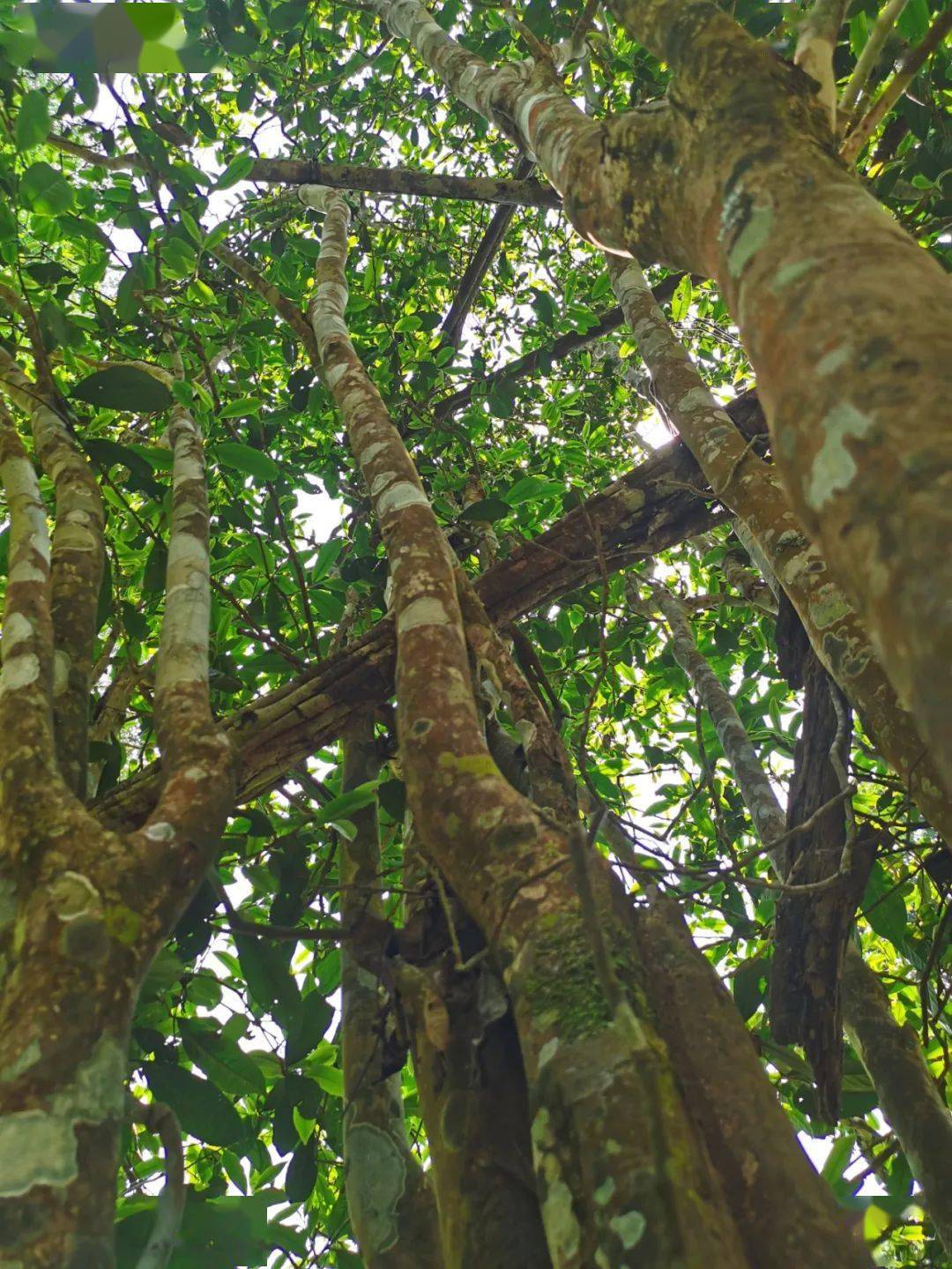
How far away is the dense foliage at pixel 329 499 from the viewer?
2.30 meters

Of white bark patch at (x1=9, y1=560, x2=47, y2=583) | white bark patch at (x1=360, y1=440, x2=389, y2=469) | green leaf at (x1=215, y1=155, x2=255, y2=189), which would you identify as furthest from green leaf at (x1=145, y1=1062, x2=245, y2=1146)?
green leaf at (x1=215, y1=155, x2=255, y2=189)

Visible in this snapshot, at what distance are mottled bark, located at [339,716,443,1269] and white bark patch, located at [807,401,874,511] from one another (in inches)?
52.3

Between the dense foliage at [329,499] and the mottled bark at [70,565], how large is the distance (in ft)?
0.51

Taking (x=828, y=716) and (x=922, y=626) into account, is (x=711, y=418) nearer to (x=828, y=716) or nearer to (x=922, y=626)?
(x=828, y=716)

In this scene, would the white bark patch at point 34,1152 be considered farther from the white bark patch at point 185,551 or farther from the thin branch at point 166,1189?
the white bark patch at point 185,551

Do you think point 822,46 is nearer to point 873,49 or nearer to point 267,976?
point 873,49

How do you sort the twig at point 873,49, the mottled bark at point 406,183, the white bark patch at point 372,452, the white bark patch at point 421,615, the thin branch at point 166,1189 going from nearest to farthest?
the thin branch at point 166,1189
the twig at point 873,49
the white bark patch at point 421,615
the white bark patch at point 372,452
the mottled bark at point 406,183

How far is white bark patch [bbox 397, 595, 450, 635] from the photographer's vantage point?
216cm

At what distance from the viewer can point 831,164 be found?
3.84 feet

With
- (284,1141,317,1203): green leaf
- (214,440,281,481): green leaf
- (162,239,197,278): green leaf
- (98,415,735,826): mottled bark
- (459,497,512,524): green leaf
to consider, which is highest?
(162,239,197,278): green leaf

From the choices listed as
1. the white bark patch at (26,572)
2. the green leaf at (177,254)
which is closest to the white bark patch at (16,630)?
the white bark patch at (26,572)

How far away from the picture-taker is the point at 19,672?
1816mm

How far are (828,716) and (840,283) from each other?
1.41m

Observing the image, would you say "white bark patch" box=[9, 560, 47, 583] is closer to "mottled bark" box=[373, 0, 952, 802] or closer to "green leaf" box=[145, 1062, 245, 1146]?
"green leaf" box=[145, 1062, 245, 1146]
